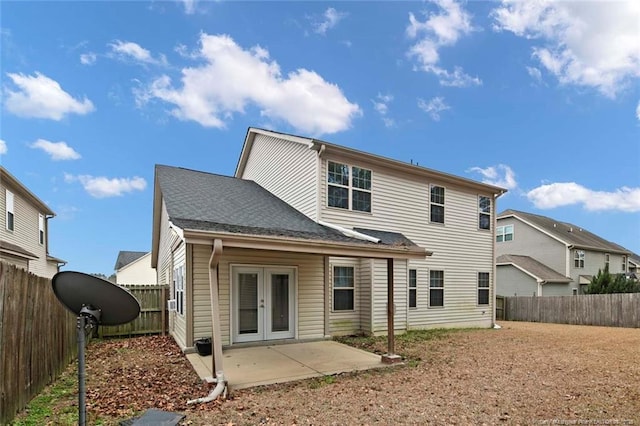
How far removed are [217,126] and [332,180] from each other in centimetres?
967

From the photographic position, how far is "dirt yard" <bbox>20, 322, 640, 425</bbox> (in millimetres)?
4855

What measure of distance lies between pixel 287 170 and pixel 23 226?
13794mm

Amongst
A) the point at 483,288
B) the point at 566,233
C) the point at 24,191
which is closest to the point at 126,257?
the point at 24,191

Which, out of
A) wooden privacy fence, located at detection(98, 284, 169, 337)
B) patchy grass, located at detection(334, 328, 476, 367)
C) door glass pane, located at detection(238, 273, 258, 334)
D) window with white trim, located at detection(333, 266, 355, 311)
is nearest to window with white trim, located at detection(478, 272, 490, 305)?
patchy grass, located at detection(334, 328, 476, 367)

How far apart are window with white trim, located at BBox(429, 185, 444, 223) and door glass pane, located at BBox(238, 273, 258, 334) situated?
23.7ft

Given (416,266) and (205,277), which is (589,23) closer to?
(416,266)

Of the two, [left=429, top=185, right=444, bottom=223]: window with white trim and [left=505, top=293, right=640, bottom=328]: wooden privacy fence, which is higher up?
[left=429, top=185, right=444, bottom=223]: window with white trim

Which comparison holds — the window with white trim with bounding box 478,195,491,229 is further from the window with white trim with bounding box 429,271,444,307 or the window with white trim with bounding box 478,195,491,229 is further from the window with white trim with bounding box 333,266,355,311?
the window with white trim with bounding box 333,266,355,311

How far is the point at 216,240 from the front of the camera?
5949 mm

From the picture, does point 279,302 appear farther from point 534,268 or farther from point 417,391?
point 534,268

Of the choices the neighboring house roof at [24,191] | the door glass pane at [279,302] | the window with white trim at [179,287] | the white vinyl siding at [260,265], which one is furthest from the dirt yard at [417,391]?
the neighboring house roof at [24,191]

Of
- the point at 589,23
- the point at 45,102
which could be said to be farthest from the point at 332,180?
the point at 45,102

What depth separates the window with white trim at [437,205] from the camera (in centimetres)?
1360

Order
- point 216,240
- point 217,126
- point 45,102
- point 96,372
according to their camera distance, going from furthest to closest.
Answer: point 217,126
point 45,102
point 96,372
point 216,240
